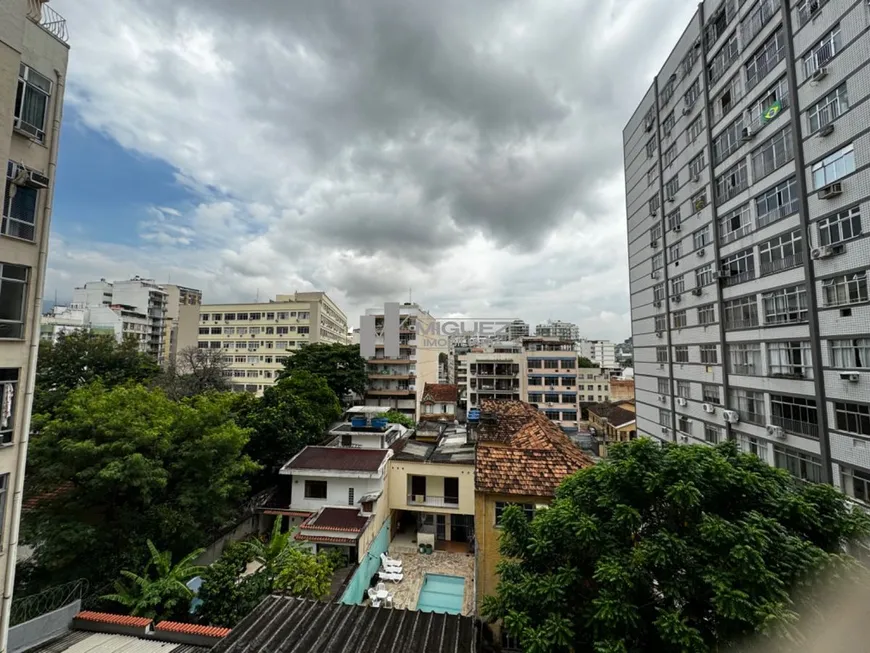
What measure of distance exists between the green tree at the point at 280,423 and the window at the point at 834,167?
2274 centimetres

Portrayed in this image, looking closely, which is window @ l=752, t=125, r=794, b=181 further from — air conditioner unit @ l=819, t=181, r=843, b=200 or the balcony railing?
the balcony railing

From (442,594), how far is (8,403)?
1250 cm

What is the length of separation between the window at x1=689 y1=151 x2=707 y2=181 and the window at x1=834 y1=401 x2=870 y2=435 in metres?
12.0

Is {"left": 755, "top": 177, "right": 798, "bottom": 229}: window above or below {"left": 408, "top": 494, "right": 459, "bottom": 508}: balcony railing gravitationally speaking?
above

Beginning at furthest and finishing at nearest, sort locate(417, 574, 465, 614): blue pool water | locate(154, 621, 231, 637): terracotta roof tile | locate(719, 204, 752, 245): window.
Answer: locate(719, 204, 752, 245): window → locate(417, 574, 465, 614): blue pool water → locate(154, 621, 231, 637): terracotta roof tile

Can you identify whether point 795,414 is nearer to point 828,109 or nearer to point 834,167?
point 834,167

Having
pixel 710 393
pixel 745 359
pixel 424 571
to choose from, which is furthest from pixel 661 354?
pixel 424 571

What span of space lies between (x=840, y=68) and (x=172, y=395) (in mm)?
32089

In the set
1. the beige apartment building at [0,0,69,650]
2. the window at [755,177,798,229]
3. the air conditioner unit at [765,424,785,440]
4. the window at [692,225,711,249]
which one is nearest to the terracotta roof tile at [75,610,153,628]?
the beige apartment building at [0,0,69,650]

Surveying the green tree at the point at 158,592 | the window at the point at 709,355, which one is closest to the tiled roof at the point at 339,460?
the green tree at the point at 158,592

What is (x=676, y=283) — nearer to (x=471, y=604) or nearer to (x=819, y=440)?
(x=819, y=440)

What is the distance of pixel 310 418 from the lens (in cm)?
2053

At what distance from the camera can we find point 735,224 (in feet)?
51.6

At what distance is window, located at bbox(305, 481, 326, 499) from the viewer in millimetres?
16094
